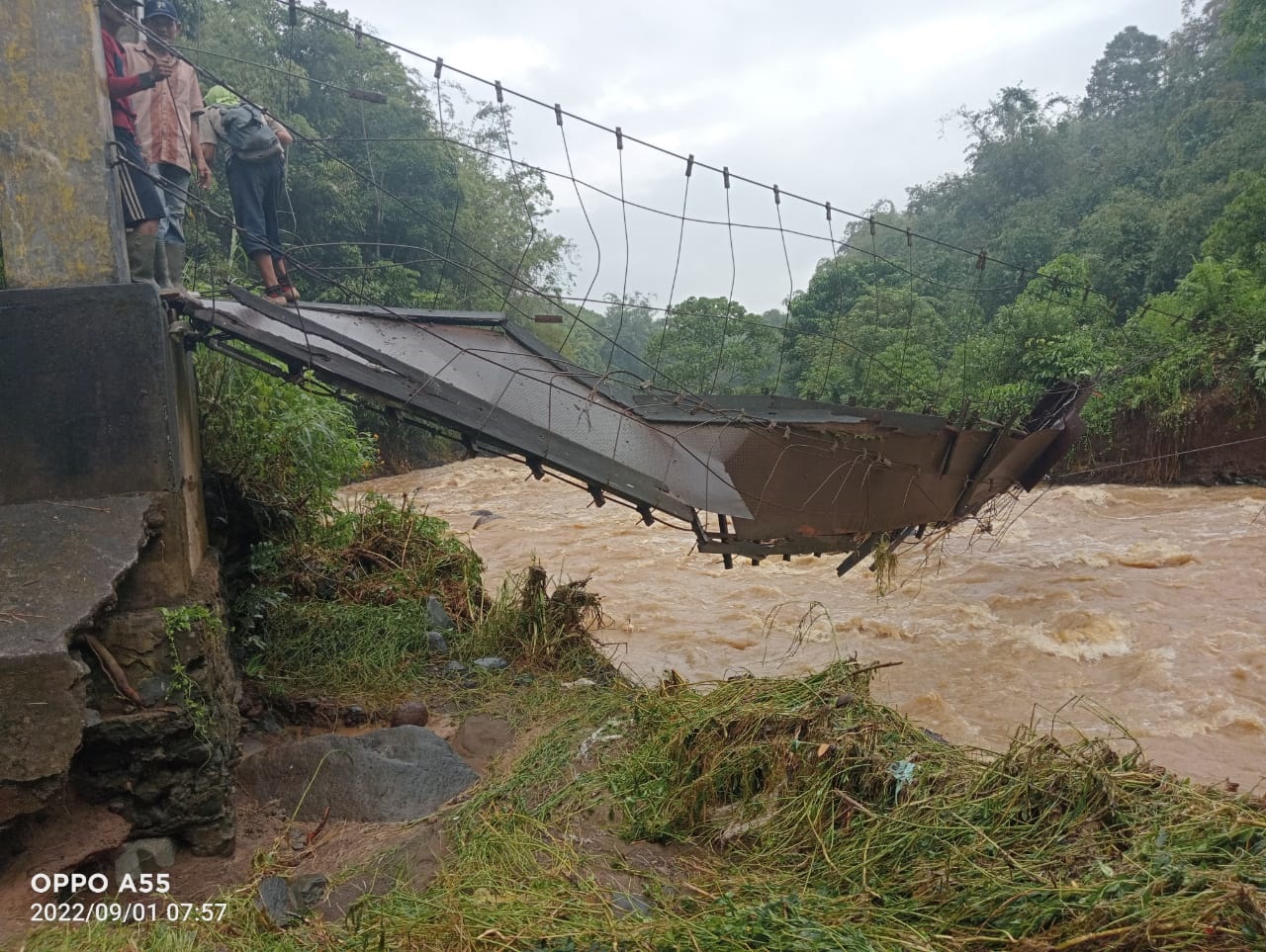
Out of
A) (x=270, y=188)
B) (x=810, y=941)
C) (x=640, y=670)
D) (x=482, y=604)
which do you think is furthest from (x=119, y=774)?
(x=640, y=670)

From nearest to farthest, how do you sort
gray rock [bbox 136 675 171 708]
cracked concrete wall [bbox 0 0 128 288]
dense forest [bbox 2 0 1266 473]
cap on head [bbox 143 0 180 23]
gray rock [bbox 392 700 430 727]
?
1. gray rock [bbox 136 675 171 708]
2. cracked concrete wall [bbox 0 0 128 288]
3. cap on head [bbox 143 0 180 23]
4. gray rock [bbox 392 700 430 727]
5. dense forest [bbox 2 0 1266 473]

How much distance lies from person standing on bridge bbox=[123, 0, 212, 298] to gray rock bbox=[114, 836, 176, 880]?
251cm

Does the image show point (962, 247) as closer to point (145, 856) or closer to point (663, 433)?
point (663, 433)

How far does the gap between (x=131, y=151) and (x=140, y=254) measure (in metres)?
0.47

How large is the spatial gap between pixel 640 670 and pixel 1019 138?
2885 cm

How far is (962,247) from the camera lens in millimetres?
22391

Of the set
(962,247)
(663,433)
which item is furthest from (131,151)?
(962,247)

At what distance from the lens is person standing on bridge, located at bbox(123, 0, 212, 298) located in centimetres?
463

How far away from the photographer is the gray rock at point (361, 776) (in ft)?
13.9

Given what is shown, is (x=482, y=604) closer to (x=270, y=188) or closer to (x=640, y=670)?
(x=640, y=670)

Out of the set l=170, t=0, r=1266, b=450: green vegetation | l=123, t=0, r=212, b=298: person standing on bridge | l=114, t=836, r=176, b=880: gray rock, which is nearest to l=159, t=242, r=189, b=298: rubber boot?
l=123, t=0, r=212, b=298: person standing on bridge

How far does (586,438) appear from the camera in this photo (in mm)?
5109

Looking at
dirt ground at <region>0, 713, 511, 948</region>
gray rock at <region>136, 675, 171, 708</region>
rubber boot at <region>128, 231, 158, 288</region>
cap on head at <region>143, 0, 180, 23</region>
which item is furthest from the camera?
cap on head at <region>143, 0, 180, 23</region>

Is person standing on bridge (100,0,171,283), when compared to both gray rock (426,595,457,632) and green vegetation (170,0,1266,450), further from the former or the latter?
green vegetation (170,0,1266,450)
